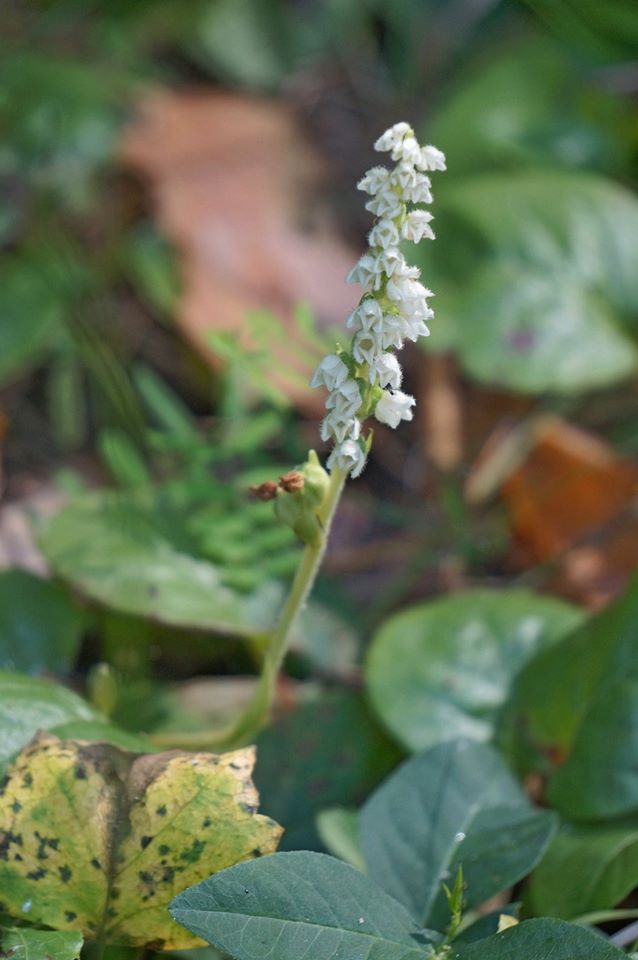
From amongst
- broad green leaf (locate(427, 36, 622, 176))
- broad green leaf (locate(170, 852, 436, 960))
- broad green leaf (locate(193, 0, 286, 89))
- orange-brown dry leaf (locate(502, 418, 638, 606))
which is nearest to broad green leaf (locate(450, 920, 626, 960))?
broad green leaf (locate(170, 852, 436, 960))

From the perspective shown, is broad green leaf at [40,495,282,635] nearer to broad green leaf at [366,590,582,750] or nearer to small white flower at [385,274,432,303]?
broad green leaf at [366,590,582,750]

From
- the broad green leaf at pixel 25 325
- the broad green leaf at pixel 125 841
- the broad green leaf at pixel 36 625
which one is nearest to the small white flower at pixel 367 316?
the broad green leaf at pixel 125 841

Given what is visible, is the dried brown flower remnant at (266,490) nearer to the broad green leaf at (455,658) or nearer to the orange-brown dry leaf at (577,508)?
the broad green leaf at (455,658)

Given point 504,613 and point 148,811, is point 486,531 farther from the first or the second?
point 148,811

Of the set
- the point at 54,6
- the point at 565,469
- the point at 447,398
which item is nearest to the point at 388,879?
the point at 565,469

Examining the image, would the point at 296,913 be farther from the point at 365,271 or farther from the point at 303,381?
the point at 303,381
